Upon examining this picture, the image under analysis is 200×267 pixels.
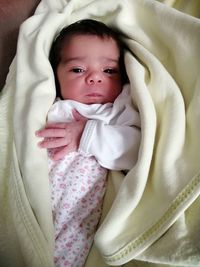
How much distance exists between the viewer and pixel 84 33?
3.34ft

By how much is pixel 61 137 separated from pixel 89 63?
0.81 ft

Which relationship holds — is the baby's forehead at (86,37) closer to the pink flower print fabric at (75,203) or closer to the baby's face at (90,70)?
the baby's face at (90,70)

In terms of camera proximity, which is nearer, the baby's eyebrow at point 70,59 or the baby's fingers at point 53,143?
the baby's fingers at point 53,143

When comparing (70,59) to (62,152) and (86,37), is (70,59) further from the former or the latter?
(62,152)

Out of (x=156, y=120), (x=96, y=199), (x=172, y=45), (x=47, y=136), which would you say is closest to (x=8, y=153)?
(x=47, y=136)

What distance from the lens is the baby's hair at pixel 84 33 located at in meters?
1.03

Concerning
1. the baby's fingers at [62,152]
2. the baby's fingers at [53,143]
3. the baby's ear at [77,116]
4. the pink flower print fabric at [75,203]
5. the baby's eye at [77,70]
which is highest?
the baby's eye at [77,70]

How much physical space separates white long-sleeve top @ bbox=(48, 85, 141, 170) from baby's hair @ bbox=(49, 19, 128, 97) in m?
0.16

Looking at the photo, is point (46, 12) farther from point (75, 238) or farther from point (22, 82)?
point (75, 238)

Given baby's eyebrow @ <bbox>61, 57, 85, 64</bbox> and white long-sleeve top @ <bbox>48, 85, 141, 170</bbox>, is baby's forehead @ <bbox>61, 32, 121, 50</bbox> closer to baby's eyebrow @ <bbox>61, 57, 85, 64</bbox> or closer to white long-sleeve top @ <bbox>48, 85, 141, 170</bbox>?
baby's eyebrow @ <bbox>61, 57, 85, 64</bbox>

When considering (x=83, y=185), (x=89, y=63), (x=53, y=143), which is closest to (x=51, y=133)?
(x=53, y=143)

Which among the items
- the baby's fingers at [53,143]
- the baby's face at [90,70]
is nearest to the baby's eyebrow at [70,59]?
the baby's face at [90,70]

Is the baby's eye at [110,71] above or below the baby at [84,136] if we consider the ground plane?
above

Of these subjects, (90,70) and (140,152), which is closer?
(140,152)
